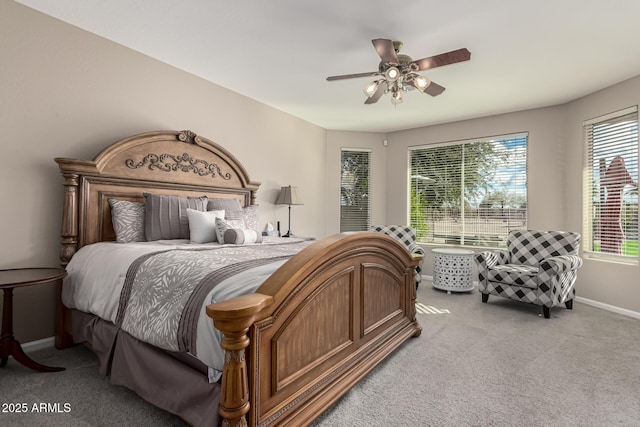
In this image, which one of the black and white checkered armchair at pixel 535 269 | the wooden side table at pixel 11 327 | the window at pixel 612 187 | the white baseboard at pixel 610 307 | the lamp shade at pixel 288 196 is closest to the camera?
the wooden side table at pixel 11 327

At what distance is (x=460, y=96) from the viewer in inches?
159

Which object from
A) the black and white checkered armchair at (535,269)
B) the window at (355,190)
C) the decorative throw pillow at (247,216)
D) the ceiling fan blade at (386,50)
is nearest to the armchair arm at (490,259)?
the black and white checkered armchair at (535,269)

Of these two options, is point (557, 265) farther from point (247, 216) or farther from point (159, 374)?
point (159, 374)

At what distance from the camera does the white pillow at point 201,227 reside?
2709 mm

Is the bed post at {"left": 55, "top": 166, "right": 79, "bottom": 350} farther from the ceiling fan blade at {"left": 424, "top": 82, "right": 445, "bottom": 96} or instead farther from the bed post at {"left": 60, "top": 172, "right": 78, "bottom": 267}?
the ceiling fan blade at {"left": 424, "top": 82, "right": 445, "bottom": 96}

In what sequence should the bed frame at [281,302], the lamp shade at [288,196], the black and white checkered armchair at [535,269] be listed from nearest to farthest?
the bed frame at [281,302], the black and white checkered armchair at [535,269], the lamp shade at [288,196]

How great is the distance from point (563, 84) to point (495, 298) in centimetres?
272

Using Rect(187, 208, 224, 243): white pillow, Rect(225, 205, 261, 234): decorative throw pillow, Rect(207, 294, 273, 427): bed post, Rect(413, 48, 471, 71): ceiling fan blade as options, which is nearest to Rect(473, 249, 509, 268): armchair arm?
Rect(413, 48, 471, 71): ceiling fan blade

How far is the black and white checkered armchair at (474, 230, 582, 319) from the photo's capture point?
3320 mm

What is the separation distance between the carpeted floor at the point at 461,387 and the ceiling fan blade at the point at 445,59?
7.39ft

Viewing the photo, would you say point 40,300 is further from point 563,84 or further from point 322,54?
point 563,84

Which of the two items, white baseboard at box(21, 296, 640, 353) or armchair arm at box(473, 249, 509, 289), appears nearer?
white baseboard at box(21, 296, 640, 353)

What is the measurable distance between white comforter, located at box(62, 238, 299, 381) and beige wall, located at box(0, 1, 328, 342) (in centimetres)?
38

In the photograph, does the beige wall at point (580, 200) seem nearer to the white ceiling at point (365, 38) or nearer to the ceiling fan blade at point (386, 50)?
the white ceiling at point (365, 38)
